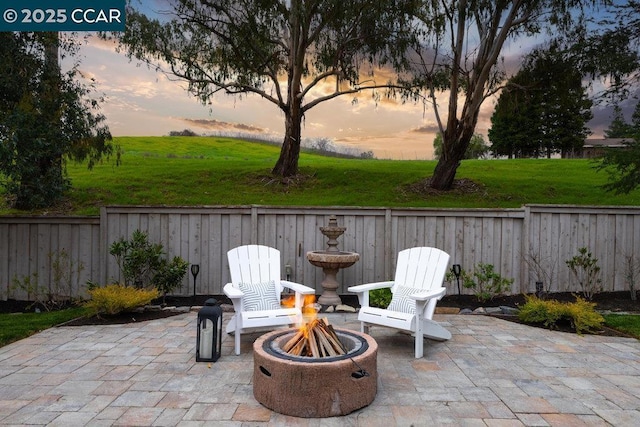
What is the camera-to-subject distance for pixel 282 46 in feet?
33.9

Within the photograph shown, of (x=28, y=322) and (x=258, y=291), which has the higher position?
(x=258, y=291)

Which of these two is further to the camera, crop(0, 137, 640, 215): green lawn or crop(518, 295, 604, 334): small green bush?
crop(0, 137, 640, 215): green lawn

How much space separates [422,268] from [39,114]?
4724 mm

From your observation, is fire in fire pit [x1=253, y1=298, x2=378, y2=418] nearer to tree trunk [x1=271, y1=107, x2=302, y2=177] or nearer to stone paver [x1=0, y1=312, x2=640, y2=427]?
stone paver [x1=0, y1=312, x2=640, y2=427]

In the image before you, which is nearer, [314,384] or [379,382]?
[314,384]

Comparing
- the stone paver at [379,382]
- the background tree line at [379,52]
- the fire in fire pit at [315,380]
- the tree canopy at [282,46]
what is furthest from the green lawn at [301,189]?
the fire in fire pit at [315,380]

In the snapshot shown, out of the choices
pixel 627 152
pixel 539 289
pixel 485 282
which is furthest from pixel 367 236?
pixel 627 152

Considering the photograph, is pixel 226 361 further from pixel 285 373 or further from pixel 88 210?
pixel 88 210

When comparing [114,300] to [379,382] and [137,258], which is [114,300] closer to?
[137,258]

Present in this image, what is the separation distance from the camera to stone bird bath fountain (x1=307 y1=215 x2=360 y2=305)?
18.0 feet

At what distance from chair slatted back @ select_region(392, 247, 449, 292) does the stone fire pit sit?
1.86 metres

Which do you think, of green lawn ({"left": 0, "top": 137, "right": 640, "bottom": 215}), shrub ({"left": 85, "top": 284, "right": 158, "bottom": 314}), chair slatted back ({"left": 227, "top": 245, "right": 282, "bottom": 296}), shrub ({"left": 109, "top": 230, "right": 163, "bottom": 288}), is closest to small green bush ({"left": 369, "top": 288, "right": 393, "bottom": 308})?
chair slatted back ({"left": 227, "top": 245, "right": 282, "bottom": 296})

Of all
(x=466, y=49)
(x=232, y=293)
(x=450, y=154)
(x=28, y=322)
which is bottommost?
(x=28, y=322)

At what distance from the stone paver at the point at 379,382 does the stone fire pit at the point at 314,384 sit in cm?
6
